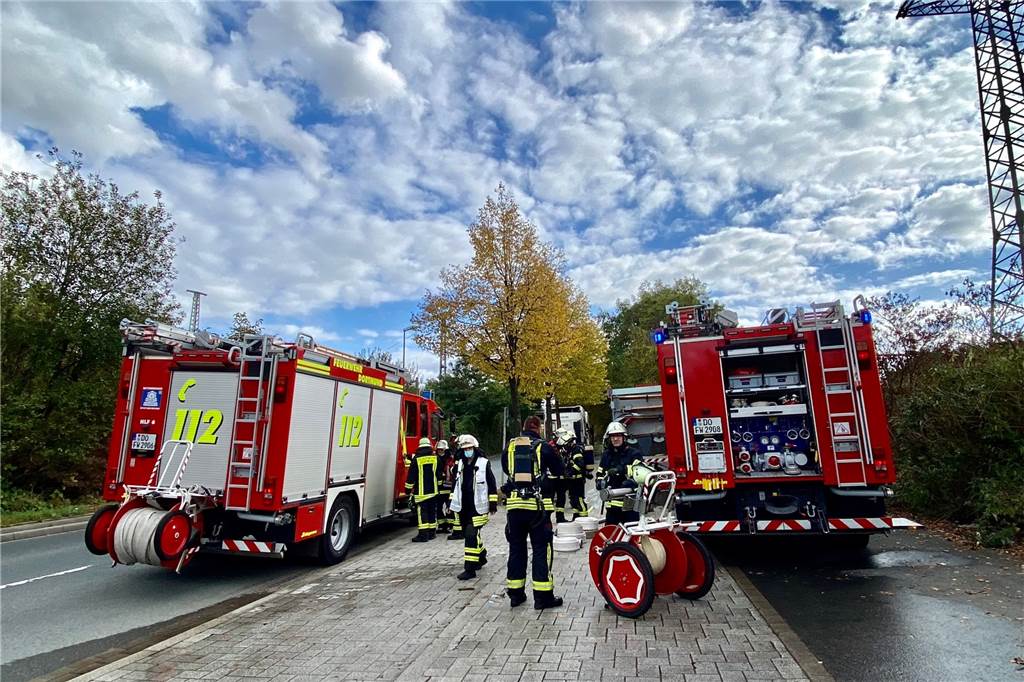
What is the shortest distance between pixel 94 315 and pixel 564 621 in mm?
15414

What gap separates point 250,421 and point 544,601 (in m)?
3.99

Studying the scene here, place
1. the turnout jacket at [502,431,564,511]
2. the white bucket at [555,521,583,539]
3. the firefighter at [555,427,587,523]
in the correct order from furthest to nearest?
the firefighter at [555,427,587,523]
the white bucket at [555,521,583,539]
the turnout jacket at [502,431,564,511]

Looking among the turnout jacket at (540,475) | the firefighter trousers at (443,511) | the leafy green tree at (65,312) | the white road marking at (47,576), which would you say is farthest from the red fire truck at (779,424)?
the leafy green tree at (65,312)

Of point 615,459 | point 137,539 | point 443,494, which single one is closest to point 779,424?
point 615,459

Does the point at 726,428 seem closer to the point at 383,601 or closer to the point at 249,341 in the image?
the point at 383,601

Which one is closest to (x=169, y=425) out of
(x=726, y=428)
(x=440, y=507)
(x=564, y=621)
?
(x=440, y=507)

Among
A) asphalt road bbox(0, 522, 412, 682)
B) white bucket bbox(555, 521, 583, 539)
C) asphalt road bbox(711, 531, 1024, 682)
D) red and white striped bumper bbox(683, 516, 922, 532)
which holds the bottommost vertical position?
asphalt road bbox(0, 522, 412, 682)

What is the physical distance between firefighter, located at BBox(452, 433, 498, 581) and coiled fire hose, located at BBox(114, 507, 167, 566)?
3.16m

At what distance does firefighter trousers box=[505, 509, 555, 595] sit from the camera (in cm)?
528

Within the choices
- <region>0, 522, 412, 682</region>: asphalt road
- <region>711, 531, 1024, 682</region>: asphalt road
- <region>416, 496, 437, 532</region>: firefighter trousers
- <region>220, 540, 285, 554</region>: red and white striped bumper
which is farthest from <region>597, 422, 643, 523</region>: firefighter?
<region>0, 522, 412, 682</region>: asphalt road

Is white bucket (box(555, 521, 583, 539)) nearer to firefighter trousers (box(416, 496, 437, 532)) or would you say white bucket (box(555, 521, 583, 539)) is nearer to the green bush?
firefighter trousers (box(416, 496, 437, 532))

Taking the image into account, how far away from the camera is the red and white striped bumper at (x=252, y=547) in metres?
6.77

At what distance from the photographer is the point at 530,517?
5438 millimetres

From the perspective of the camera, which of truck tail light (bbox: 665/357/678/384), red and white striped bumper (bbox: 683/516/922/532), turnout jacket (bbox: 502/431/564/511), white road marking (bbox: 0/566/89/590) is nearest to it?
turnout jacket (bbox: 502/431/564/511)
